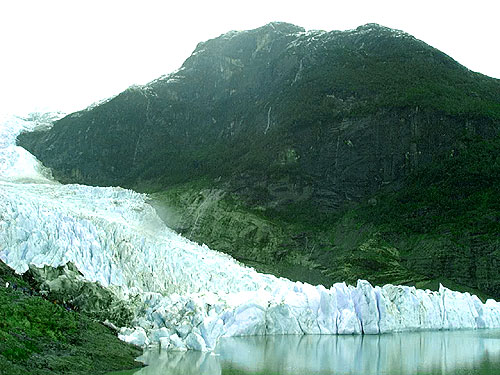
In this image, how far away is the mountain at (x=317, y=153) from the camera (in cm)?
5456

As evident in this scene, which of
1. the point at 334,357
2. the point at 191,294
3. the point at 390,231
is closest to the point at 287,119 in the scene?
the point at 390,231

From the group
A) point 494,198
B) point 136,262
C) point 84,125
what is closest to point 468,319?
point 136,262

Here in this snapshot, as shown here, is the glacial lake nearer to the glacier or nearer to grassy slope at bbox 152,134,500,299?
the glacier

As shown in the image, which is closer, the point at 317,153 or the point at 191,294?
the point at 191,294

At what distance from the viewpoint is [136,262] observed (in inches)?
1202

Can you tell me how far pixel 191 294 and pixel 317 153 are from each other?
39379mm

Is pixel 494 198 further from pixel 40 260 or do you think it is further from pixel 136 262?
pixel 40 260

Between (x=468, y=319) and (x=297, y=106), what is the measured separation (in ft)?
129

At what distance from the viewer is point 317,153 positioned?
66125 mm

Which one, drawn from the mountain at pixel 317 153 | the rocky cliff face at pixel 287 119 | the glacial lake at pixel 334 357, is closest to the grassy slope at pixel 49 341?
the glacial lake at pixel 334 357

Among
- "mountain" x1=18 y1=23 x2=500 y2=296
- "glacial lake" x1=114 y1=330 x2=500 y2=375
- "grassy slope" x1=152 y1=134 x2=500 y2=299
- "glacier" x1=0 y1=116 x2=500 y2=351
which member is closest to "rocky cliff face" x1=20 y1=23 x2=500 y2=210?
"mountain" x1=18 y1=23 x2=500 y2=296

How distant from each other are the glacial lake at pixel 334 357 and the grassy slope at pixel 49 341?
114cm

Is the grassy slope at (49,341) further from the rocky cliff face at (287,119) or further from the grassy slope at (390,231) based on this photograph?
the rocky cliff face at (287,119)

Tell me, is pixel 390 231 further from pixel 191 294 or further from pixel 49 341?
pixel 49 341
